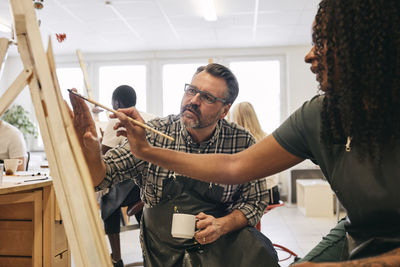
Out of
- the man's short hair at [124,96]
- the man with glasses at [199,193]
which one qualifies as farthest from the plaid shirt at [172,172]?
the man's short hair at [124,96]

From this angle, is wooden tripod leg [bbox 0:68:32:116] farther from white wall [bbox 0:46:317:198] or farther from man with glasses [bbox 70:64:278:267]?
white wall [bbox 0:46:317:198]

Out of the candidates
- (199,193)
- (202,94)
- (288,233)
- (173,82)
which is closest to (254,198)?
(199,193)

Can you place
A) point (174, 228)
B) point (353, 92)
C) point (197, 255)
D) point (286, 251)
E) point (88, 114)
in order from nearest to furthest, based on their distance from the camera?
point (353, 92) < point (88, 114) < point (174, 228) < point (197, 255) < point (286, 251)

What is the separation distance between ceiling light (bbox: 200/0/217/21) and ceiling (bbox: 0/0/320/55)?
0.06 m

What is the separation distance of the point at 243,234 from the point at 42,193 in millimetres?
1277

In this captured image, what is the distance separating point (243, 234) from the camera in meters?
1.35

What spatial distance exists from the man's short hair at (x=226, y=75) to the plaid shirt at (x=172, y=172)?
125 millimetres

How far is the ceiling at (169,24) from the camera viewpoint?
4656 millimetres

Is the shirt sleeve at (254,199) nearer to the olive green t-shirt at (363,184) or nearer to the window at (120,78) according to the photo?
the olive green t-shirt at (363,184)

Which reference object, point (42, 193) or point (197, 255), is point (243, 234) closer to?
point (197, 255)

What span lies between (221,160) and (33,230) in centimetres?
145

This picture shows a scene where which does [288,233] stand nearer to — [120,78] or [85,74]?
[85,74]

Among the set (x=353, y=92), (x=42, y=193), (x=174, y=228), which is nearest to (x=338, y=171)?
(x=353, y=92)

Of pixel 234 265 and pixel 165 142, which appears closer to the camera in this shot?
pixel 234 265
